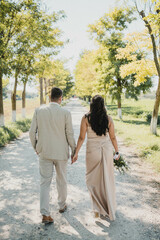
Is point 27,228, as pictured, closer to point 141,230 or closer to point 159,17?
point 141,230

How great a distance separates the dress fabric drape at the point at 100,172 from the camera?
333 cm

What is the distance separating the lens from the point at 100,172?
3400 millimetres

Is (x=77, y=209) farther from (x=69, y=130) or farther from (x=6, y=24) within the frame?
(x=6, y=24)

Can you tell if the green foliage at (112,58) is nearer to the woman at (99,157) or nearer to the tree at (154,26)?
the tree at (154,26)

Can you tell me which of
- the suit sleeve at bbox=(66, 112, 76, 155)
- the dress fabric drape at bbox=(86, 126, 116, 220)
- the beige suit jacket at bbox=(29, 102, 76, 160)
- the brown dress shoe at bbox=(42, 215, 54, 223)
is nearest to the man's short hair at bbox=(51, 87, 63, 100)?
the beige suit jacket at bbox=(29, 102, 76, 160)

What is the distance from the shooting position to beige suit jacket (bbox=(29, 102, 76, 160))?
3117 millimetres

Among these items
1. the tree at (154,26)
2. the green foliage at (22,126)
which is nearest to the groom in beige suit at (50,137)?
the tree at (154,26)

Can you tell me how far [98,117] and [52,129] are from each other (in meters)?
0.75

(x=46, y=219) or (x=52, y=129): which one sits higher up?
(x=52, y=129)

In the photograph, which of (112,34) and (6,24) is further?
(112,34)

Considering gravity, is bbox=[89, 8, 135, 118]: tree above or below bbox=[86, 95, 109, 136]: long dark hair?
above

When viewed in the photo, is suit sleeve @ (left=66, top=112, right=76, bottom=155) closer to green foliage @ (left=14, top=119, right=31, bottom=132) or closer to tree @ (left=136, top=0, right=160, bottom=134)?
tree @ (left=136, top=0, right=160, bottom=134)

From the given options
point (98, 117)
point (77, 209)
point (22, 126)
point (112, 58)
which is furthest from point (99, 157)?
point (112, 58)

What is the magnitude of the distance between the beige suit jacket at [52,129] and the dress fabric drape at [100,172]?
433 millimetres
